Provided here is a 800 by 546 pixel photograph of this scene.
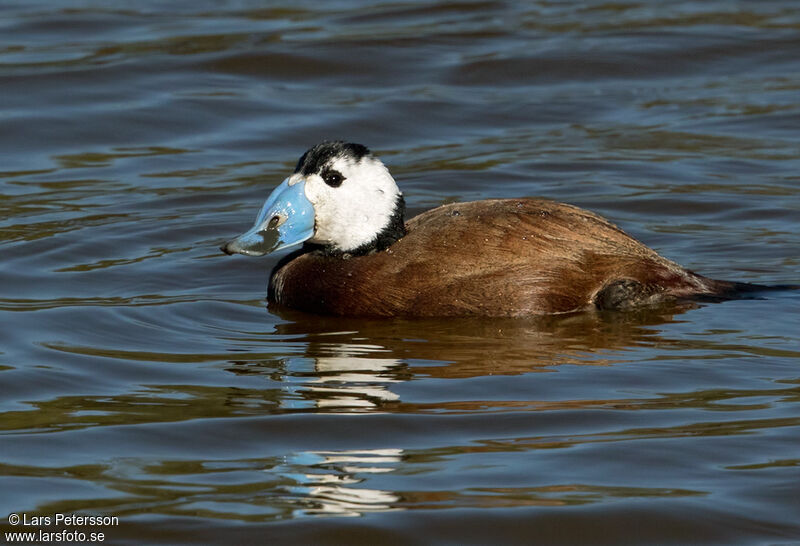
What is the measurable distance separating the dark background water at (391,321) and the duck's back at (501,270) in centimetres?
12

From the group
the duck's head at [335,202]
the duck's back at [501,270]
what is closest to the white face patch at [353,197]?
the duck's head at [335,202]

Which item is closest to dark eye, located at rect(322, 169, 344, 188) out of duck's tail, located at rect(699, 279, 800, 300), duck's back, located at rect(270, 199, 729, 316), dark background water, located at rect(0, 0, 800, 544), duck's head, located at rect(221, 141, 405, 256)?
duck's head, located at rect(221, 141, 405, 256)

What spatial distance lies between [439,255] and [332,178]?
765 millimetres

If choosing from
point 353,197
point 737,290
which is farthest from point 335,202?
point 737,290

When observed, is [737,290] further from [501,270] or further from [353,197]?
[353,197]

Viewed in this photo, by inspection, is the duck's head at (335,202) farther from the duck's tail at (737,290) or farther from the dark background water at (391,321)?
the duck's tail at (737,290)

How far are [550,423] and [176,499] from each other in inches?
59.3

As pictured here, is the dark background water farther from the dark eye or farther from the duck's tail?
the dark eye

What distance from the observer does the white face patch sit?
746cm

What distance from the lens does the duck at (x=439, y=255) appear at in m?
7.14

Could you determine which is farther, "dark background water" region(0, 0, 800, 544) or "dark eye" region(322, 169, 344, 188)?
"dark eye" region(322, 169, 344, 188)

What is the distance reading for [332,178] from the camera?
24.7 ft

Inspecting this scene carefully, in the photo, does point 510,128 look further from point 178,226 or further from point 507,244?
point 507,244

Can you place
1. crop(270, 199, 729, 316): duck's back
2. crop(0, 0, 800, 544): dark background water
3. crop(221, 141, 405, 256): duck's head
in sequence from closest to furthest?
crop(0, 0, 800, 544): dark background water → crop(270, 199, 729, 316): duck's back → crop(221, 141, 405, 256): duck's head
